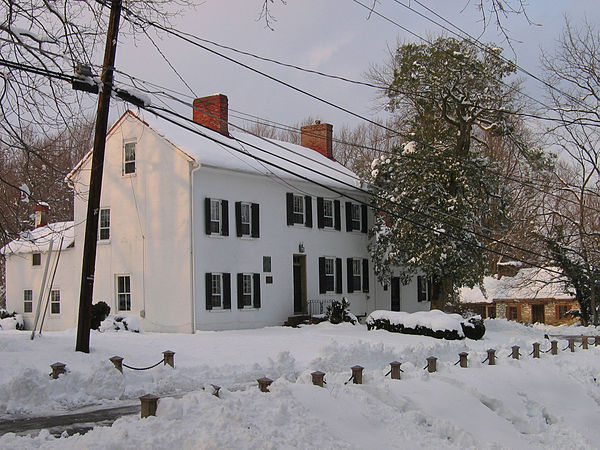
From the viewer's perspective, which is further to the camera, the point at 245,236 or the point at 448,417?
the point at 245,236

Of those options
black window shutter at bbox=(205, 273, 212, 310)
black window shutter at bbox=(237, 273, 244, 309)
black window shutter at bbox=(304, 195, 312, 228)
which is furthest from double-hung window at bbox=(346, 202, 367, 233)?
black window shutter at bbox=(205, 273, 212, 310)

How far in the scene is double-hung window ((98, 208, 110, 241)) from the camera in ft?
97.9

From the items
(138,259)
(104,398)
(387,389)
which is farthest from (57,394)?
(138,259)

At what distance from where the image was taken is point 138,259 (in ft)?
92.9

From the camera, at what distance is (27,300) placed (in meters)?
33.4

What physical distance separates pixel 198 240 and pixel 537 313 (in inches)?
1197

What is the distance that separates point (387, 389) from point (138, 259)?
745 inches

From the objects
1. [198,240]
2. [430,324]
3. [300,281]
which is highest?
[198,240]

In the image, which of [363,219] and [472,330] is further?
[363,219]

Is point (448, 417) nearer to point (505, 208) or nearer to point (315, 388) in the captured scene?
point (315, 388)

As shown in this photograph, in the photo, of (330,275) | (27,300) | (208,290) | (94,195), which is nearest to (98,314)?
(208,290)

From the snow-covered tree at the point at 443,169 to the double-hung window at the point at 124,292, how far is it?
1151 centimetres

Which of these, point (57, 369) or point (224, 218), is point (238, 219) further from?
point (57, 369)

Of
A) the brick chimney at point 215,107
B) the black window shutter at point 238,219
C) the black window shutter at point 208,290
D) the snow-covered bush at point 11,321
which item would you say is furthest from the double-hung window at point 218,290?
the snow-covered bush at point 11,321
